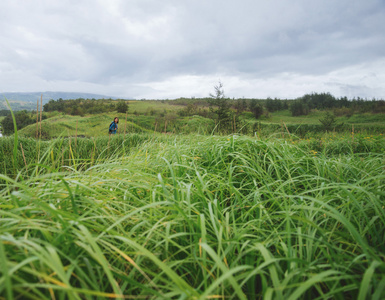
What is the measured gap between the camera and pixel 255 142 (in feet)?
7.80

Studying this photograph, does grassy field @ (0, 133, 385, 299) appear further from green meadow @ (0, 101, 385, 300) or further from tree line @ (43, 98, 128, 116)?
tree line @ (43, 98, 128, 116)

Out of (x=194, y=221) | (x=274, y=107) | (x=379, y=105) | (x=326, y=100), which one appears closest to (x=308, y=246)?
(x=194, y=221)

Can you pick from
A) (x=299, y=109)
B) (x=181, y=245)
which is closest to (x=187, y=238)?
(x=181, y=245)

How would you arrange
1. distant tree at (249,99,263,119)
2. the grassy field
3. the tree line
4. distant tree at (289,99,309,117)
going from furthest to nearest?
distant tree at (289,99,309,117)
distant tree at (249,99,263,119)
the tree line
the grassy field

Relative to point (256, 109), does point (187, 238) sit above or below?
below

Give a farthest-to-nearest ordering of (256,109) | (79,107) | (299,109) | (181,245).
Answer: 1. (299,109)
2. (256,109)
3. (79,107)
4. (181,245)

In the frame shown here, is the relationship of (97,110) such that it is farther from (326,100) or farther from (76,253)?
(326,100)

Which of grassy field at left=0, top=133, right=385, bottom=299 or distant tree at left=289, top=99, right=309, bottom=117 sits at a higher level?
distant tree at left=289, top=99, right=309, bottom=117

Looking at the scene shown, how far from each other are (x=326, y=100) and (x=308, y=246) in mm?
48419

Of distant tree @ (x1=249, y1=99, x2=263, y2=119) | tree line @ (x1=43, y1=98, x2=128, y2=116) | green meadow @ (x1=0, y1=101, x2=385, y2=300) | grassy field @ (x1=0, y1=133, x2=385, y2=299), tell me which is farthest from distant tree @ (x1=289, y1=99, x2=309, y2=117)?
grassy field @ (x1=0, y1=133, x2=385, y2=299)

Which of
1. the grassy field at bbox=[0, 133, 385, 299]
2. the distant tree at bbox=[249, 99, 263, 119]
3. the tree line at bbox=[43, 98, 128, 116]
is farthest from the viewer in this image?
the distant tree at bbox=[249, 99, 263, 119]

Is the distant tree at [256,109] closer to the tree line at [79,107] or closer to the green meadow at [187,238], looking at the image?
the tree line at [79,107]

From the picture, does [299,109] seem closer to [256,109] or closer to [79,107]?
[256,109]

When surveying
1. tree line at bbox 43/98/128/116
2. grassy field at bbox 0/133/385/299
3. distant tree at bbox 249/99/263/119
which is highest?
distant tree at bbox 249/99/263/119
